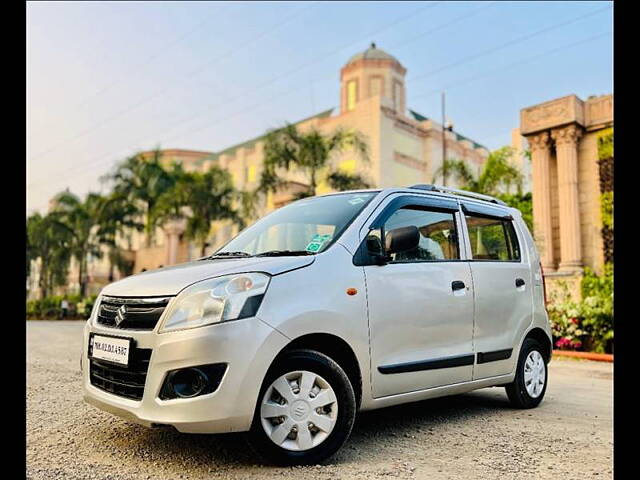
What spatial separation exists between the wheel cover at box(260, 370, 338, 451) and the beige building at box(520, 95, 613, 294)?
1599cm

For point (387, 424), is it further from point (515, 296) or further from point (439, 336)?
point (515, 296)

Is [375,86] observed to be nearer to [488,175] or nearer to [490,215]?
[488,175]

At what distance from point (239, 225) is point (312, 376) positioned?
29156 millimetres

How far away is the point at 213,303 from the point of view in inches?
140

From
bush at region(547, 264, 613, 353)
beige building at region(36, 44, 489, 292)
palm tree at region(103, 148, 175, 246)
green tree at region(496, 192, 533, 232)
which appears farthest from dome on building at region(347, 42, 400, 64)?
bush at region(547, 264, 613, 353)

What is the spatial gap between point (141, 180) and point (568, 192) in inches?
1092

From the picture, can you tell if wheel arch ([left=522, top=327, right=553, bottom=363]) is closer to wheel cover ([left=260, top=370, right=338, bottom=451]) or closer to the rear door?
the rear door

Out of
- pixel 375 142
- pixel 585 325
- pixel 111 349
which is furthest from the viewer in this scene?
pixel 375 142

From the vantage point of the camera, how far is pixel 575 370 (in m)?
9.41

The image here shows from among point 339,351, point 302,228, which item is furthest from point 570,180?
point 339,351

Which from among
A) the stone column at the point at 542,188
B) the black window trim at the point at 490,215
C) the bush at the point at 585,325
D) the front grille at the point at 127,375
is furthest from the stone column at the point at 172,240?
the front grille at the point at 127,375

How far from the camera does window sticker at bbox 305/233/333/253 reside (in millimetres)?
4188
